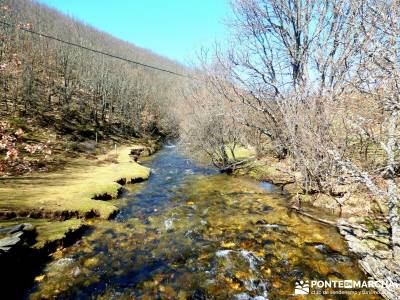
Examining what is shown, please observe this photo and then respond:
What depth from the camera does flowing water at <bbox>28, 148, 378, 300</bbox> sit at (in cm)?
881

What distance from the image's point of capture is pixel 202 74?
25.9 m

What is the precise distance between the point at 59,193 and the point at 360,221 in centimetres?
1594

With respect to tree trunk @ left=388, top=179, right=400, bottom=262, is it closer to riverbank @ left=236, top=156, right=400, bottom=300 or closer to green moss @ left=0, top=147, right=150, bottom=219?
riverbank @ left=236, top=156, right=400, bottom=300

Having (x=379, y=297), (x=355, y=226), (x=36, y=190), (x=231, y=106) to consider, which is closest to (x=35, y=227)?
(x=36, y=190)

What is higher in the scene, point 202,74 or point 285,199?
point 202,74

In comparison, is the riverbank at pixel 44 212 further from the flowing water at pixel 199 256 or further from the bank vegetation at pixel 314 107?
the bank vegetation at pixel 314 107

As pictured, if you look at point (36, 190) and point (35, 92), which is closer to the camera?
point (36, 190)

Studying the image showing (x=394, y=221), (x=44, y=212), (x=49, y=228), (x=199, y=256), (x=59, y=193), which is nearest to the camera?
(x=394, y=221)

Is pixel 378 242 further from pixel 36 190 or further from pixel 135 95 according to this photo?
pixel 135 95

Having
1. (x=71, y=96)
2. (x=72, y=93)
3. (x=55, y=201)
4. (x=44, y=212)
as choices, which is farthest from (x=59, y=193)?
(x=72, y=93)

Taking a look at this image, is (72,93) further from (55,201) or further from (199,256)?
(199,256)

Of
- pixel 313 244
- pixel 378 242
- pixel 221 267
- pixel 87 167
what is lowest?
pixel 87 167

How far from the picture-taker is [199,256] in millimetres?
10734

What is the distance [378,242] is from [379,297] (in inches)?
129
